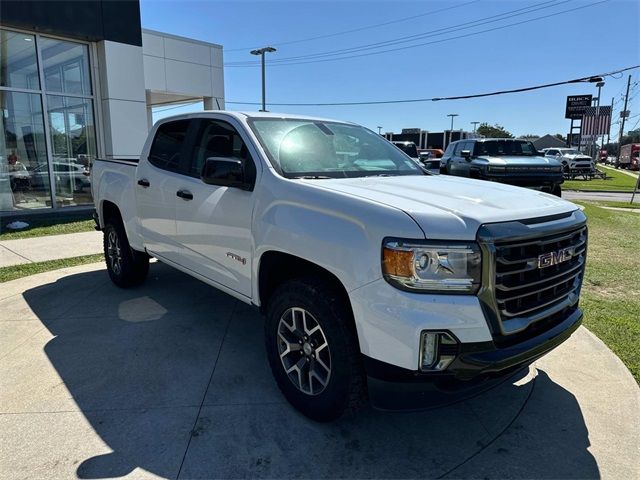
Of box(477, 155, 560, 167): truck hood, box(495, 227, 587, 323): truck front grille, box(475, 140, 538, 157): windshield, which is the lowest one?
box(495, 227, 587, 323): truck front grille

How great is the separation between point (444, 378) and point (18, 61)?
12.8 metres

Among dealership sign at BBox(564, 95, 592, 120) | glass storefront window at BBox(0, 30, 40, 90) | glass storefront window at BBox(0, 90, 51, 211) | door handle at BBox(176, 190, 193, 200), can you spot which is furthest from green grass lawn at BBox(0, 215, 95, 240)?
dealership sign at BBox(564, 95, 592, 120)

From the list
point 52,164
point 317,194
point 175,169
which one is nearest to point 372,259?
point 317,194

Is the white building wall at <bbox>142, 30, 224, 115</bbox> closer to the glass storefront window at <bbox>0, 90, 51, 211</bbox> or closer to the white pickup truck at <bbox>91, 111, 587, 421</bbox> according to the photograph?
the glass storefront window at <bbox>0, 90, 51, 211</bbox>

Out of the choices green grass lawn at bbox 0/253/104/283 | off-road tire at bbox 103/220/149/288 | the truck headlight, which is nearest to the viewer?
the truck headlight

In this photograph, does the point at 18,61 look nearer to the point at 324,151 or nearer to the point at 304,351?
the point at 324,151

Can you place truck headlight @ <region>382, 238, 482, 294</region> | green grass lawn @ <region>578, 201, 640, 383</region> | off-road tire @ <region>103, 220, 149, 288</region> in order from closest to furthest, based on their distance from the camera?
truck headlight @ <region>382, 238, 482, 294</region>, green grass lawn @ <region>578, 201, 640, 383</region>, off-road tire @ <region>103, 220, 149, 288</region>

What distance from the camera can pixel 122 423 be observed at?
2.92 m

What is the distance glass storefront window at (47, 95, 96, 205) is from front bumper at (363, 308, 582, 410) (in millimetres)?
11771

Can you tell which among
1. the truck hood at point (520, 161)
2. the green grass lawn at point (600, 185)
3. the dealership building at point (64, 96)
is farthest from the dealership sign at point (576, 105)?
the dealership building at point (64, 96)

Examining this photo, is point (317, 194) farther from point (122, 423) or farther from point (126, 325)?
point (126, 325)

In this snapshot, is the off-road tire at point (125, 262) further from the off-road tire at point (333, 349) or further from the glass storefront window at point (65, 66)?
the glass storefront window at point (65, 66)

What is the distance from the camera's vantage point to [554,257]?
2664mm

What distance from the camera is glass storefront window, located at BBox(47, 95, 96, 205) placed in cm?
1192
